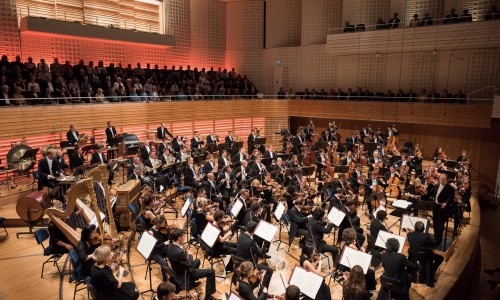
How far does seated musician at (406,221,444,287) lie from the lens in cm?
685

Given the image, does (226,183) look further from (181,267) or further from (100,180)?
(181,267)

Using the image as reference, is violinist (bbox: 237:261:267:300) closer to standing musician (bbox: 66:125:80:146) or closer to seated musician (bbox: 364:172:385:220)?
seated musician (bbox: 364:172:385:220)

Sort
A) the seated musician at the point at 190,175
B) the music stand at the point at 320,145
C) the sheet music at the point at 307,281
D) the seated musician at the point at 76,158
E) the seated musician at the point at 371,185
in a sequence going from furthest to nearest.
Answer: the music stand at the point at 320,145 → the seated musician at the point at 190,175 → the seated musician at the point at 76,158 → the seated musician at the point at 371,185 → the sheet music at the point at 307,281

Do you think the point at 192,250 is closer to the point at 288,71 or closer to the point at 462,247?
the point at 462,247

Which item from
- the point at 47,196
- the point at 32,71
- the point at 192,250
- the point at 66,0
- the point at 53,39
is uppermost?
the point at 66,0

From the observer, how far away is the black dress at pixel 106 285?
498 cm

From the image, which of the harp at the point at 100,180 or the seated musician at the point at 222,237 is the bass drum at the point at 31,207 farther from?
the seated musician at the point at 222,237

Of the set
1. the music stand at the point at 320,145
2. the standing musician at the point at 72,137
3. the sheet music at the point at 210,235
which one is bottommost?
the sheet music at the point at 210,235

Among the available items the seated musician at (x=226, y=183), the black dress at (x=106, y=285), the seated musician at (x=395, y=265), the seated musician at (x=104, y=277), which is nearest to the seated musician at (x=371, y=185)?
the seated musician at (x=226, y=183)

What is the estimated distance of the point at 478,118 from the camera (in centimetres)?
1661

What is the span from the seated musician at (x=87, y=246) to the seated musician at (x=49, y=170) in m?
4.64

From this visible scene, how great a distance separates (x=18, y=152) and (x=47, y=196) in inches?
101

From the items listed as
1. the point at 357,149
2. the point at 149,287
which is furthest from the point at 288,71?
the point at 149,287

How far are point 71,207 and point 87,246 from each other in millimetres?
817
